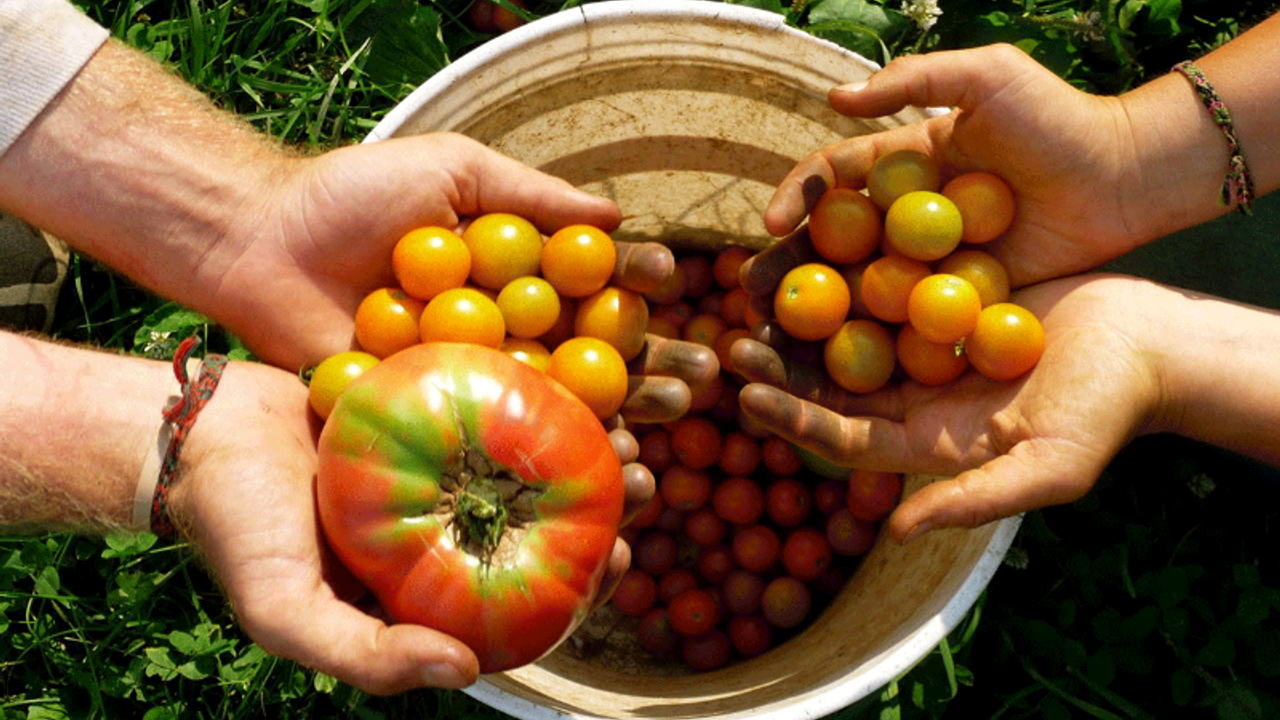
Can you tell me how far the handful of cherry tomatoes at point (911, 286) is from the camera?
112 inches

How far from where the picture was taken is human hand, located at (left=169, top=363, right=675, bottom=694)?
232 cm

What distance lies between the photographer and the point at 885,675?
2.56 m

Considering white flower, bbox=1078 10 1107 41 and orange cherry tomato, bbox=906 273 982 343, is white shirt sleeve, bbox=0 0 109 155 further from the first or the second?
white flower, bbox=1078 10 1107 41

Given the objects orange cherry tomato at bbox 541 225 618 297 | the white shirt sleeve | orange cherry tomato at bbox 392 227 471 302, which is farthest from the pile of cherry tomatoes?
the white shirt sleeve

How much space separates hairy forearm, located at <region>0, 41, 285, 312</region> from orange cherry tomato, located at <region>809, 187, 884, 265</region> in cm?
168

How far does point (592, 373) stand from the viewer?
9.42 feet

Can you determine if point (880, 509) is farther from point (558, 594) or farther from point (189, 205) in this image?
point (189, 205)

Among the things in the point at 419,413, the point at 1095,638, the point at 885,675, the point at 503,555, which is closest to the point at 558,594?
the point at 503,555

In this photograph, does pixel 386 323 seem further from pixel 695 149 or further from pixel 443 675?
pixel 695 149

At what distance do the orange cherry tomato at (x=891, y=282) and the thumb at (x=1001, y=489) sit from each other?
58 cm

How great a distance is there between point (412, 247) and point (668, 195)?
1268 millimetres

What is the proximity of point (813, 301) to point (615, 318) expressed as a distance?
1.90 ft

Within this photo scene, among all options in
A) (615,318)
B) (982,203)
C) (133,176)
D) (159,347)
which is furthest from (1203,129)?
(159,347)

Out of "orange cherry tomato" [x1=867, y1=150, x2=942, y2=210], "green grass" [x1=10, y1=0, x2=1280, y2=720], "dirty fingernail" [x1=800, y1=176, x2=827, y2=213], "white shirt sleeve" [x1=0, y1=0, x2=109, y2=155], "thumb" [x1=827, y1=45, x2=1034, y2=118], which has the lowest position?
"green grass" [x1=10, y1=0, x2=1280, y2=720]
